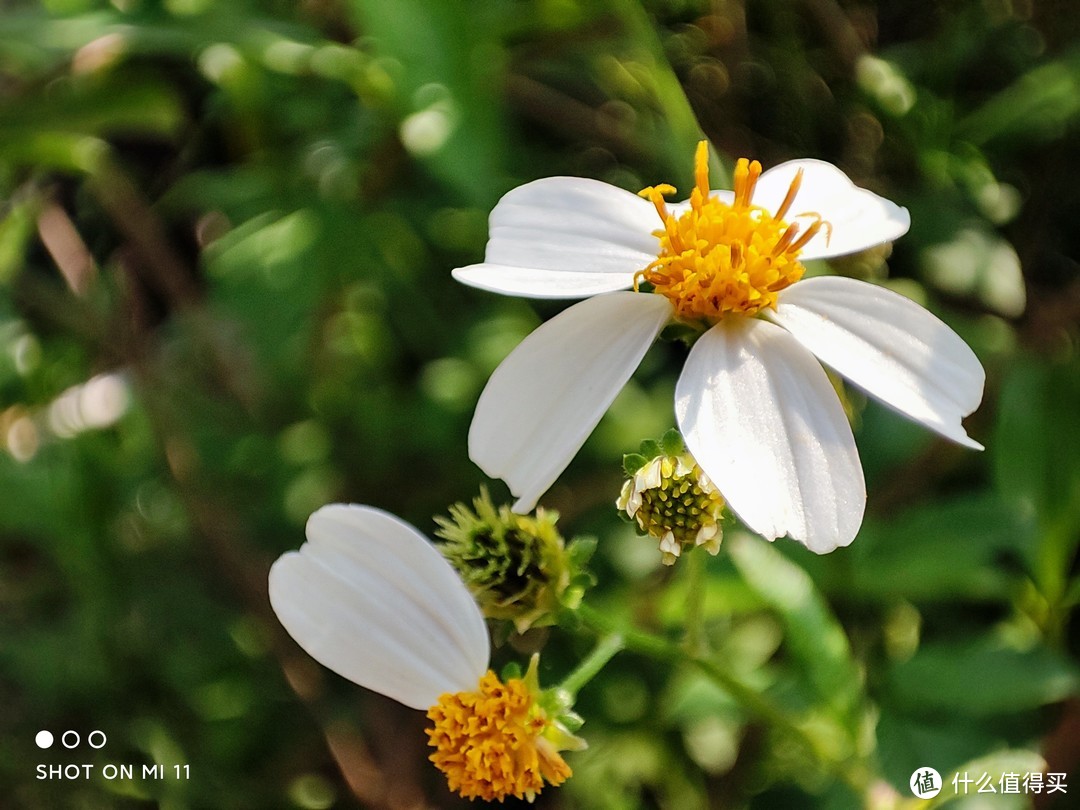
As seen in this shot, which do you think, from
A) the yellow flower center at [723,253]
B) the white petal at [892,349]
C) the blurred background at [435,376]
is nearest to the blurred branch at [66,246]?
the blurred background at [435,376]

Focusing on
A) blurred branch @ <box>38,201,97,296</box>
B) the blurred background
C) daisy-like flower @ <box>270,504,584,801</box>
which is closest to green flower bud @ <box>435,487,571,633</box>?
daisy-like flower @ <box>270,504,584,801</box>

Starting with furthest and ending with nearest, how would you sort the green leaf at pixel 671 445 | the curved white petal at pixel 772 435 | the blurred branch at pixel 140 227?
the blurred branch at pixel 140 227 < the green leaf at pixel 671 445 < the curved white petal at pixel 772 435

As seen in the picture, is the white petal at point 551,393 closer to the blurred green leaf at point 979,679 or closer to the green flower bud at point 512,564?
the green flower bud at point 512,564

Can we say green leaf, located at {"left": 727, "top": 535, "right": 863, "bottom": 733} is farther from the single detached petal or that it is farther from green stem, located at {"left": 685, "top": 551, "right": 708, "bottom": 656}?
the single detached petal

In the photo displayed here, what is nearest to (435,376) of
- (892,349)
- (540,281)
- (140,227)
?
(140,227)

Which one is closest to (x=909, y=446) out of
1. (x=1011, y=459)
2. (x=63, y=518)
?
(x=1011, y=459)

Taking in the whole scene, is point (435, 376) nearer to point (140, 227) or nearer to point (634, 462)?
point (140, 227)

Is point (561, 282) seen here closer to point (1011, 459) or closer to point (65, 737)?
point (1011, 459)
